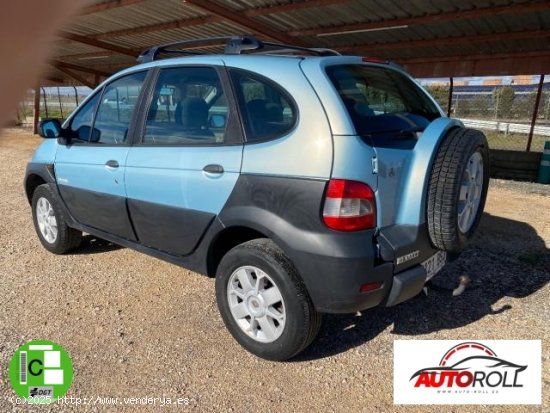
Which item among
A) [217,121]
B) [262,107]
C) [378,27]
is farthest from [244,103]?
[378,27]

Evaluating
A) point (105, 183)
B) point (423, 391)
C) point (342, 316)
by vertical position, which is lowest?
point (423, 391)

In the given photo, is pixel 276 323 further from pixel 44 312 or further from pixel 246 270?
pixel 44 312

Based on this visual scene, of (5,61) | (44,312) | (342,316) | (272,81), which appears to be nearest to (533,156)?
(342,316)

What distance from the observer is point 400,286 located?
98.9 inches

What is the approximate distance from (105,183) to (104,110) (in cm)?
68

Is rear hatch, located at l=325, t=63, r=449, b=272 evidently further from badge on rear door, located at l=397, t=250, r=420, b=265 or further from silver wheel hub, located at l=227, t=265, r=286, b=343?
silver wheel hub, located at l=227, t=265, r=286, b=343

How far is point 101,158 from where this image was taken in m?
3.62

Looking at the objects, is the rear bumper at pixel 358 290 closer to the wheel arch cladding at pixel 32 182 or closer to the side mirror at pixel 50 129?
the side mirror at pixel 50 129

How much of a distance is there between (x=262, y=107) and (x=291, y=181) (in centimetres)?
57

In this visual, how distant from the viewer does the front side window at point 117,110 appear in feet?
11.5

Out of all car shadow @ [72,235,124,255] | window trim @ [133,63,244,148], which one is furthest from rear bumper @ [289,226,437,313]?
car shadow @ [72,235,124,255]

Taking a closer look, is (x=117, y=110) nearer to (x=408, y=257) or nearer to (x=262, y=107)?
(x=262, y=107)

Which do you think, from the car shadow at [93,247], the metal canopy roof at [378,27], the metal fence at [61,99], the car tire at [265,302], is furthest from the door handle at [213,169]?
the metal fence at [61,99]

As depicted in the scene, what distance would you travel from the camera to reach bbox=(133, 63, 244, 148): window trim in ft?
9.07
